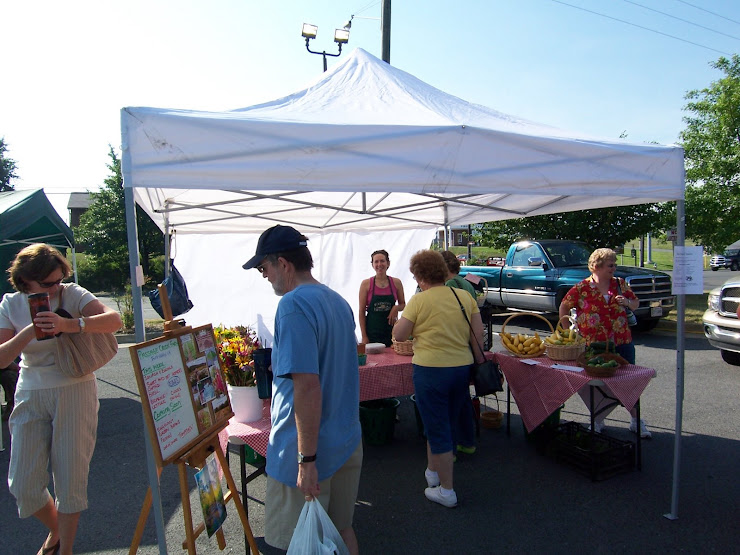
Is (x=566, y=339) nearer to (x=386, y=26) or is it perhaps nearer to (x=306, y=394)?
(x=306, y=394)

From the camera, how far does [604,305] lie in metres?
4.41

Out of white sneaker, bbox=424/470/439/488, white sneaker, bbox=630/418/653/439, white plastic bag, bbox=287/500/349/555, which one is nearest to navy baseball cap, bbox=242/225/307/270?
white plastic bag, bbox=287/500/349/555

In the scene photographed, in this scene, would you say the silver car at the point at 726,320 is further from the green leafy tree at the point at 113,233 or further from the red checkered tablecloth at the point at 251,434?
the green leafy tree at the point at 113,233

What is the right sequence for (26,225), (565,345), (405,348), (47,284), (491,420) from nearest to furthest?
(47,284) → (565,345) → (405,348) → (491,420) → (26,225)

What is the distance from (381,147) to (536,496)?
9.04ft

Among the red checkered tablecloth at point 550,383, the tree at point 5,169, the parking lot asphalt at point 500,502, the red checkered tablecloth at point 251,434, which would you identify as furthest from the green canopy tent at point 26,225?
the tree at point 5,169

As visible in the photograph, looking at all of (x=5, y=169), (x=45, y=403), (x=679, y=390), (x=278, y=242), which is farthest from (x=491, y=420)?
(x=5, y=169)

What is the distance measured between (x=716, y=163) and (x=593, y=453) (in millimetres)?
11273

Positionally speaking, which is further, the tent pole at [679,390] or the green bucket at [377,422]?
the green bucket at [377,422]

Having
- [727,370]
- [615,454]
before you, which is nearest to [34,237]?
[615,454]

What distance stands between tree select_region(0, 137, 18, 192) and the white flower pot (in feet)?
111

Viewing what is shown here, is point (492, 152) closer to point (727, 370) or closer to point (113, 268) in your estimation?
point (727, 370)

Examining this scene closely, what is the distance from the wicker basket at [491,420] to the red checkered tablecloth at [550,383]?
2.13 feet

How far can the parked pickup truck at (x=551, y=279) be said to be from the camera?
983 centimetres
